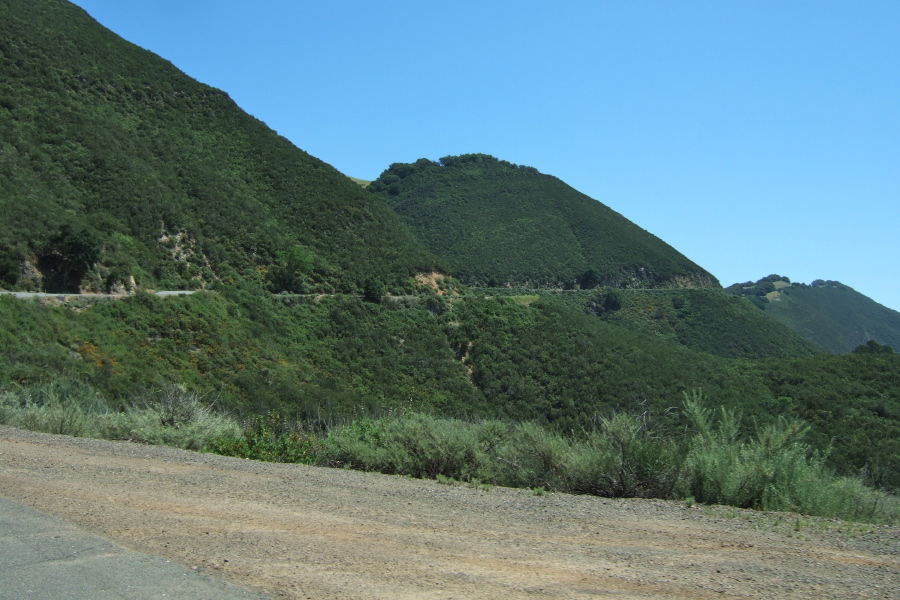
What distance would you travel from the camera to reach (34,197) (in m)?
28.4

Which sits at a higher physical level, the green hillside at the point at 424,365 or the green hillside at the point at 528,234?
the green hillside at the point at 528,234

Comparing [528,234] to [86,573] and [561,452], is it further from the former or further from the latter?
[86,573]

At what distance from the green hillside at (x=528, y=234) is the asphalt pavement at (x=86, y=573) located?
5445 centimetres

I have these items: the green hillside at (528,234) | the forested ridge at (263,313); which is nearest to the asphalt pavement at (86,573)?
the forested ridge at (263,313)

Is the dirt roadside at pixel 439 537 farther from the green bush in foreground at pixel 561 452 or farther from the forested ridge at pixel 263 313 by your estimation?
the forested ridge at pixel 263 313

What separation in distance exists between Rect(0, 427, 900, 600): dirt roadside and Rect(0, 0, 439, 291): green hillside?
21946mm

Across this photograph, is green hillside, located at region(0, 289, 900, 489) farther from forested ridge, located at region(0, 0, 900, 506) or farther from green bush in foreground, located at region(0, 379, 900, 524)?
green bush in foreground, located at region(0, 379, 900, 524)

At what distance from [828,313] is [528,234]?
4838 centimetres

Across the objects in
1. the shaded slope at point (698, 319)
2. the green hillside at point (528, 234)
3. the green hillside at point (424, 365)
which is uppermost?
the green hillside at point (528, 234)

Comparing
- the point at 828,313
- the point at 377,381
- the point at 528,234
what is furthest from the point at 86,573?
the point at 828,313

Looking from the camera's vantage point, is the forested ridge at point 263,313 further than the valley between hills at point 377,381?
Yes

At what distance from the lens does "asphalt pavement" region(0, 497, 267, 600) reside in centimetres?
369

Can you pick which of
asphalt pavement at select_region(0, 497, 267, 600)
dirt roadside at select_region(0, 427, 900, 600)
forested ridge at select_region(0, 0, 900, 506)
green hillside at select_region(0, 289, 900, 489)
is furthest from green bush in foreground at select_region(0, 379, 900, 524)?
green hillside at select_region(0, 289, 900, 489)

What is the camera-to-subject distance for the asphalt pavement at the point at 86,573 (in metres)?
3.69
